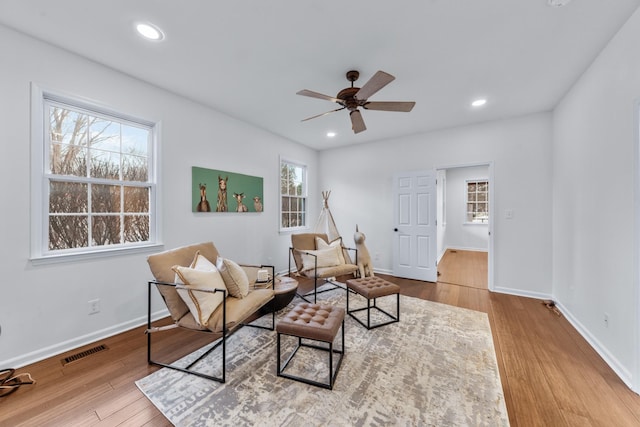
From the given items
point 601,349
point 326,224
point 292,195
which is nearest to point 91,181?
point 292,195

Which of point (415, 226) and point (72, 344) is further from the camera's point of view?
point (415, 226)

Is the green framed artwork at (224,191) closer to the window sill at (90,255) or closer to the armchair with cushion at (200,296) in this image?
the window sill at (90,255)

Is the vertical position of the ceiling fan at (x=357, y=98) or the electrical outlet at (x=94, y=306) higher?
the ceiling fan at (x=357, y=98)

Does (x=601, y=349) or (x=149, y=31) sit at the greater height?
(x=149, y=31)

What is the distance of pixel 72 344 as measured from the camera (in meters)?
2.15

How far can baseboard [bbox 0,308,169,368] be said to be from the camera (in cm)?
190

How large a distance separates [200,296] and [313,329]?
0.85 m

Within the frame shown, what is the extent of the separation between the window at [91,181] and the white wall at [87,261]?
0.11 meters

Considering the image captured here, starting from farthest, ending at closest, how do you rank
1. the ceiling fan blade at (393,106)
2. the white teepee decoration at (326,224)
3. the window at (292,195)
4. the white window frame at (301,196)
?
1. the white teepee decoration at (326,224)
2. the window at (292,195)
3. the white window frame at (301,196)
4. the ceiling fan blade at (393,106)

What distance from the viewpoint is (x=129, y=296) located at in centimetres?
252

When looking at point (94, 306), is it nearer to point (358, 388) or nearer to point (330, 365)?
point (330, 365)

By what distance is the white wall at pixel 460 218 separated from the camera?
7074 mm

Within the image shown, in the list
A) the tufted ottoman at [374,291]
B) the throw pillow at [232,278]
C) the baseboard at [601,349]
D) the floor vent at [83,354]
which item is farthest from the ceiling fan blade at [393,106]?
the floor vent at [83,354]

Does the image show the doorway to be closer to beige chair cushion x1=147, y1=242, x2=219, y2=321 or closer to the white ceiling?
the white ceiling
